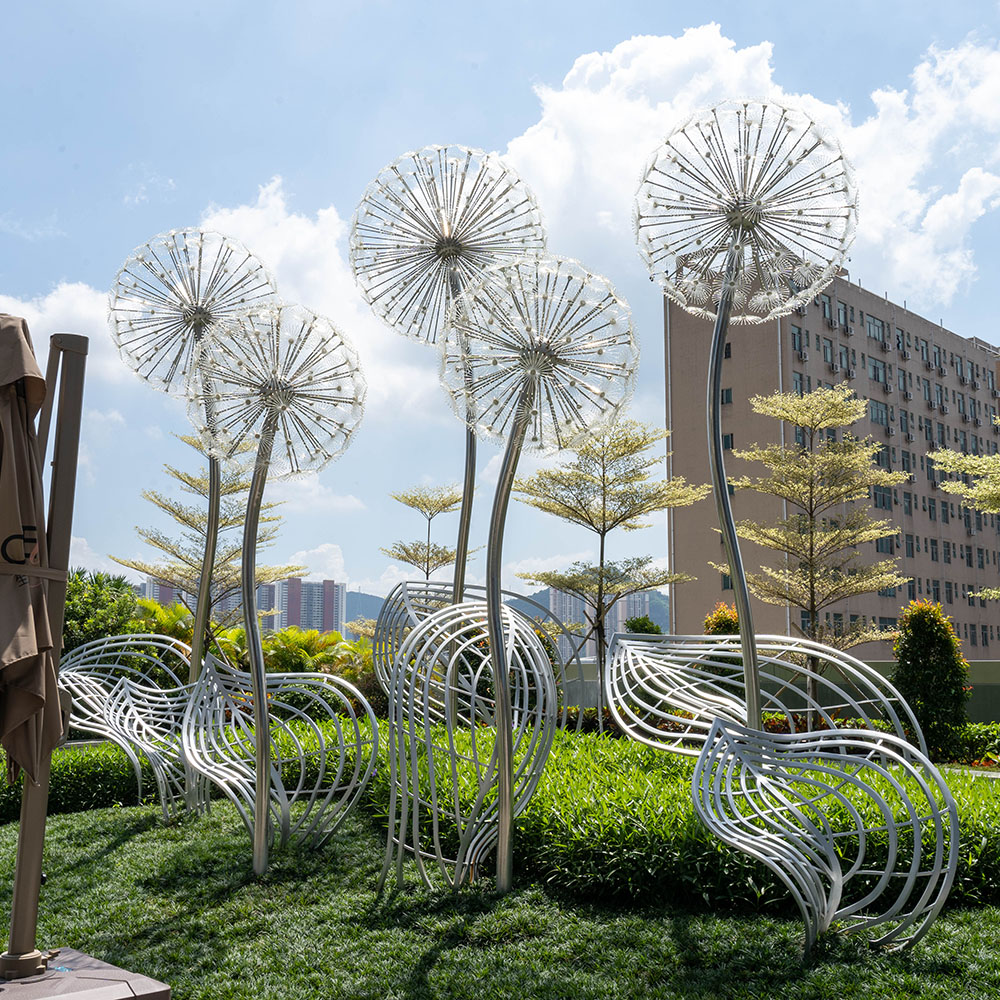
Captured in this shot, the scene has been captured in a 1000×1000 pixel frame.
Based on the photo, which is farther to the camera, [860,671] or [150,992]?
[860,671]

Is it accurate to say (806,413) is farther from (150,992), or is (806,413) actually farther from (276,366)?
(150,992)

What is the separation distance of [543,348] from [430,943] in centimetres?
251

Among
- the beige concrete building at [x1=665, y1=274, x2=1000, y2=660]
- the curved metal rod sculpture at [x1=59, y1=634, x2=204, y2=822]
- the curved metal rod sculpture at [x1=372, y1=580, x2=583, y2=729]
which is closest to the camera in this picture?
the curved metal rod sculpture at [x1=372, y1=580, x2=583, y2=729]

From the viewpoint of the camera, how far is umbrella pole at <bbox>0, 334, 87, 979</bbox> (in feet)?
8.11

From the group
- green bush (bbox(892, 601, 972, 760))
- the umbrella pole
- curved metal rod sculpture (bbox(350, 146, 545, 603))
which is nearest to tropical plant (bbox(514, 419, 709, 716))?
green bush (bbox(892, 601, 972, 760))

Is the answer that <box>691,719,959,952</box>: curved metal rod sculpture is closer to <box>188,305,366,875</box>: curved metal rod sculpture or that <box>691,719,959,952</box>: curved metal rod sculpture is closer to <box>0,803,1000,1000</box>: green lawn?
<box>0,803,1000,1000</box>: green lawn

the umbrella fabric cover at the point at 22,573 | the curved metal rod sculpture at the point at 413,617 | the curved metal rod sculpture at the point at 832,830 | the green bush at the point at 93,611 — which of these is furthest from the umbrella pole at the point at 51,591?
the green bush at the point at 93,611

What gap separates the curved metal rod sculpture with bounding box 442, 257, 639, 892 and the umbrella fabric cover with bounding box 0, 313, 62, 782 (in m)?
1.93

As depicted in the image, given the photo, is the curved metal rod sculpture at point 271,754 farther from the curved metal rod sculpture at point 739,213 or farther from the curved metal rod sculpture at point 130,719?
the curved metal rod sculpture at point 739,213

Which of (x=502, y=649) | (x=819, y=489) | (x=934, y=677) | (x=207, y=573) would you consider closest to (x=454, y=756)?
(x=502, y=649)

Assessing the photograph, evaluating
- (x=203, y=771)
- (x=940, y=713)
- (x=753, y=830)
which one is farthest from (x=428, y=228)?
(x=940, y=713)

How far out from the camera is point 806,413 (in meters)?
13.8

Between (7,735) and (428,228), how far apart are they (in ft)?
14.2

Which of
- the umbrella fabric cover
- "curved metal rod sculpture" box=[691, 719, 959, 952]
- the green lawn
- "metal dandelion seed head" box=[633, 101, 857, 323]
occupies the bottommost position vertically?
the green lawn
